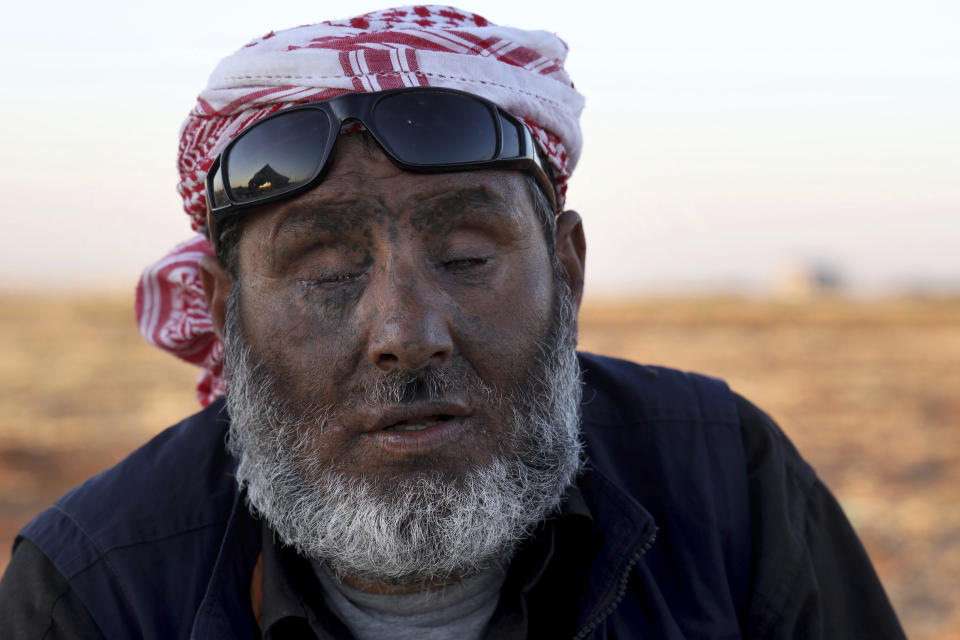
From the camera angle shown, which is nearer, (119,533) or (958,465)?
(119,533)

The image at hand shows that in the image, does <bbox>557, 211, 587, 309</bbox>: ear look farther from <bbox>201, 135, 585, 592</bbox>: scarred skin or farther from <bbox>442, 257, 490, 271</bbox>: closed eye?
<bbox>442, 257, 490, 271</bbox>: closed eye

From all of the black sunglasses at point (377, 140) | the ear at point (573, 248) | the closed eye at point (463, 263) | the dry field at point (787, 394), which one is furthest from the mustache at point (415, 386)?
the dry field at point (787, 394)

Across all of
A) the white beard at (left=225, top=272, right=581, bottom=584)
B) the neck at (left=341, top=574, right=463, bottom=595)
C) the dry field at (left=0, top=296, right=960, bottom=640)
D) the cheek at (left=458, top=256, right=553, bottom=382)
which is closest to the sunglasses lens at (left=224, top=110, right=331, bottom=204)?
the white beard at (left=225, top=272, right=581, bottom=584)

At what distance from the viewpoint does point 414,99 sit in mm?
2105

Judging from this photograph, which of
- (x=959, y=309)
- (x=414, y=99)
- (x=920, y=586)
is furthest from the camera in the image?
(x=959, y=309)

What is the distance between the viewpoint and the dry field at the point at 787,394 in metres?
6.10

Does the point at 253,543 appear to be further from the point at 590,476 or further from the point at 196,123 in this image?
the point at 196,123

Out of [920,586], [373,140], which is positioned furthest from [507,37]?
[920,586]

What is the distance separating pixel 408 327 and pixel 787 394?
9.48 meters

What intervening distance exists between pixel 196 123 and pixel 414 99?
2.17 feet

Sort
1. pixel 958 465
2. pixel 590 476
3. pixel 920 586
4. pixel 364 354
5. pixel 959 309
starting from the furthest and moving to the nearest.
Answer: pixel 959 309
pixel 958 465
pixel 920 586
pixel 590 476
pixel 364 354

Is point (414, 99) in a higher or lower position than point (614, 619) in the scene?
higher

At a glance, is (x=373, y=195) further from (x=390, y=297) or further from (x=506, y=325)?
(x=506, y=325)

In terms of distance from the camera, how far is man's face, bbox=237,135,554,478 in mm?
1935
